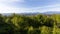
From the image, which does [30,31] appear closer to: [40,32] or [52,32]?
[40,32]

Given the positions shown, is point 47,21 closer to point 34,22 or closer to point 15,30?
point 34,22

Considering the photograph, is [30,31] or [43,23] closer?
[30,31]

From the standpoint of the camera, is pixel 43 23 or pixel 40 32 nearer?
pixel 40 32

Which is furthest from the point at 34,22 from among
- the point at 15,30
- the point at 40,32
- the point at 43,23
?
the point at 15,30

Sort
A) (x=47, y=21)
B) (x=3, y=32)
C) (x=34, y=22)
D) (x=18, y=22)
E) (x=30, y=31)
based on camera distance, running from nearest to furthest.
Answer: (x=3, y=32) → (x=30, y=31) → (x=18, y=22) → (x=34, y=22) → (x=47, y=21)

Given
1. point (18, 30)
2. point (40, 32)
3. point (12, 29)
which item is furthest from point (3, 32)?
point (40, 32)

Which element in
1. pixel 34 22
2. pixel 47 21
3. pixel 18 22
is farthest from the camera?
pixel 47 21

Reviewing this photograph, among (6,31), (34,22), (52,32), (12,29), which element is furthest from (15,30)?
(34,22)

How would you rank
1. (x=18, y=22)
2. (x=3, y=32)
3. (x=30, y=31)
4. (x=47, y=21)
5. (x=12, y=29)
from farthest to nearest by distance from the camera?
(x=47, y=21) < (x=18, y=22) < (x=30, y=31) < (x=12, y=29) < (x=3, y=32)

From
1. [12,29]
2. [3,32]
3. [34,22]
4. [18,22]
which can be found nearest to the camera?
[3,32]
